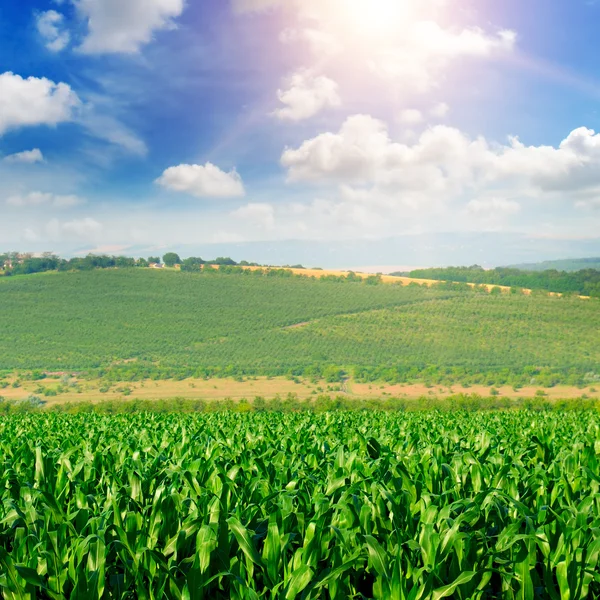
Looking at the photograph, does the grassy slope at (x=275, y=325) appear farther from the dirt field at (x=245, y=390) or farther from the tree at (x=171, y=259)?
the tree at (x=171, y=259)

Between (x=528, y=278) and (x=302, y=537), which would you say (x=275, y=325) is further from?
(x=302, y=537)

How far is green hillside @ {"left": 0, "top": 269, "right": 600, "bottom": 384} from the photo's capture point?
118000 mm

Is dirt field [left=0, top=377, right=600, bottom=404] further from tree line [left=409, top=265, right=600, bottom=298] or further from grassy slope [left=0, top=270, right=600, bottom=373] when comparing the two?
tree line [left=409, top=265, right=600, bottom=298]

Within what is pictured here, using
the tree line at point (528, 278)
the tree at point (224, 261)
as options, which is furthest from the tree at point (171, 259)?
the tree line at point (528, 278)

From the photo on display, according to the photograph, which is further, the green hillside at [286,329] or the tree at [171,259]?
the tree at [171,259]

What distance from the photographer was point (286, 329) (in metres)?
139

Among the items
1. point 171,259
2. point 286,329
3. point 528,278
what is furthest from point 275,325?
point 528,278

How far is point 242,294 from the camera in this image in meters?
160

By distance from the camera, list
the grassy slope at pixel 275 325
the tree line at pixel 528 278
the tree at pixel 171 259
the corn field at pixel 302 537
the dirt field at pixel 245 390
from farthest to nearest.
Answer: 1. the tree at pixel 171 259
2. the tree line at pixel 528 278
3. the grassy slope at pixel 275 325
4. the dirt field at pixel 245 390
5. the corn field at pixel 302 537

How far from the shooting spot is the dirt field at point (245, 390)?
3890 inches

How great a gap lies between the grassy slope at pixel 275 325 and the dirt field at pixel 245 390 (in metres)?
10.6

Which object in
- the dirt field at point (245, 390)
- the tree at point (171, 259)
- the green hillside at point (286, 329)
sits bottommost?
the dirt field at point (245, 390)

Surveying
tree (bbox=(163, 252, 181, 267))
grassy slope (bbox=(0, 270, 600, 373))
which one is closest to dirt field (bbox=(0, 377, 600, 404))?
grassy slope (bbox=(0, 270, 600, 373))

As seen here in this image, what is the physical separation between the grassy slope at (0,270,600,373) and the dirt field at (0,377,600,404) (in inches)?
416
